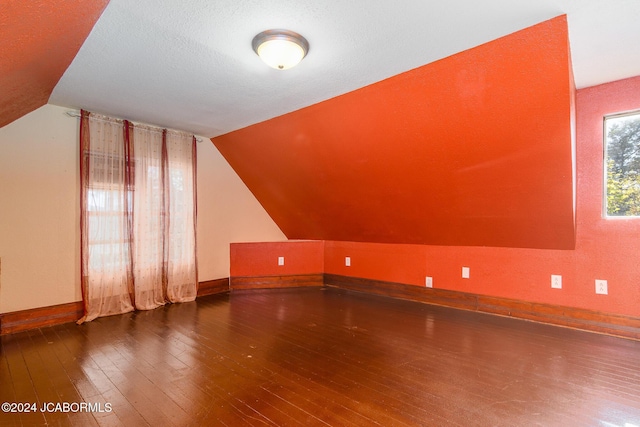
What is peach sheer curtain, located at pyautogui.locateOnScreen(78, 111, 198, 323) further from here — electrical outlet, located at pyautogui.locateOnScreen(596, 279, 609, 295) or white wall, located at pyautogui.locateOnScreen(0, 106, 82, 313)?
electrical outlet, located at pyautogui.locateOnScreen(596, 279, 609, 295)

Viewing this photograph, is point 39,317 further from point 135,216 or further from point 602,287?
point 602,287

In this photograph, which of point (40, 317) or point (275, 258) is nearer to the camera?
point (40, 317)

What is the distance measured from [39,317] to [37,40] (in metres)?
2.77

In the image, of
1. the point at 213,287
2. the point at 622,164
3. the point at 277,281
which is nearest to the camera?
the point at 622,164

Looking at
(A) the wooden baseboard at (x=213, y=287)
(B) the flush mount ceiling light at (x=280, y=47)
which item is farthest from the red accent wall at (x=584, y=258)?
(A) the wooden baseboard at (x=213, y=287)

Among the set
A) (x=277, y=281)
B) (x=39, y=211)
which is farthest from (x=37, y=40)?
(x=277, y=281)

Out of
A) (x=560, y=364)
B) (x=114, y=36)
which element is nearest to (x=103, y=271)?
(x=114, y=36)

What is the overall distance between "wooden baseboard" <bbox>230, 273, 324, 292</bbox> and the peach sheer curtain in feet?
2.44

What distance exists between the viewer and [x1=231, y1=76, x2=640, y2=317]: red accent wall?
2.87 m

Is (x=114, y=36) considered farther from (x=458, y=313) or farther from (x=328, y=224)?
(x=458, y=313)

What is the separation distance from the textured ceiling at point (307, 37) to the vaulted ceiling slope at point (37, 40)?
0.31 feet

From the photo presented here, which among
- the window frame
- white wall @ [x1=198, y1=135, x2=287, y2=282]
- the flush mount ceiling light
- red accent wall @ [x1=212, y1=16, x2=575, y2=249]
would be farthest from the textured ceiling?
white wall @ [x1=198, y1=135, x2=287, y2=282]

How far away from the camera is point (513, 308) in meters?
3.54

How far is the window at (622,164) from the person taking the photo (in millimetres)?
2852
